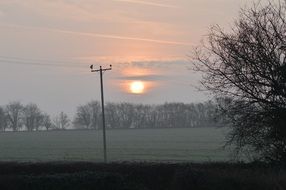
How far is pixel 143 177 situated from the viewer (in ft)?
82.9

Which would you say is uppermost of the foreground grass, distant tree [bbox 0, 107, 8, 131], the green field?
distant tree [bbox 0, 107, 8, 131]

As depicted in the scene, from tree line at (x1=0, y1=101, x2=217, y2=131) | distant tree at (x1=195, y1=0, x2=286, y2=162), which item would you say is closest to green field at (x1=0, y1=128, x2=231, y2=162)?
distant tree at (x1=195, y1=0, x2=286, y2=162)

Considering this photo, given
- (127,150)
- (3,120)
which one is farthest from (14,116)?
(127,150)

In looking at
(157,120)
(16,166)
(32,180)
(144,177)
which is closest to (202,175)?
(144,177)

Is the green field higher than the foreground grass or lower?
higher

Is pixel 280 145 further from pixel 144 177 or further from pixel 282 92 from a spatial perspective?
pixel 144 177

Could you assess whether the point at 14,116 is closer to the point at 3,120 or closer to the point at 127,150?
the point at 3,120

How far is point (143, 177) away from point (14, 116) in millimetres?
176520

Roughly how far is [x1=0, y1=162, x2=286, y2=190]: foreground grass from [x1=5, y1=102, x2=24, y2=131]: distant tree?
169 metres

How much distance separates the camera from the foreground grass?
777 inches

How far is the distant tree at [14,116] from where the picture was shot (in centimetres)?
19262

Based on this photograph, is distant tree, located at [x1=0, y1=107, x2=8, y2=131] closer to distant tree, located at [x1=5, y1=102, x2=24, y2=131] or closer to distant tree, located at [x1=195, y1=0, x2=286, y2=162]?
distant tree, located at [x1=5, y1=102, x2=24, y2=131]

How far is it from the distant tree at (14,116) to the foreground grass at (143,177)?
169 m

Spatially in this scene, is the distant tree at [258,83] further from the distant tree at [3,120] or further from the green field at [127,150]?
the distant tree at [3,120]
